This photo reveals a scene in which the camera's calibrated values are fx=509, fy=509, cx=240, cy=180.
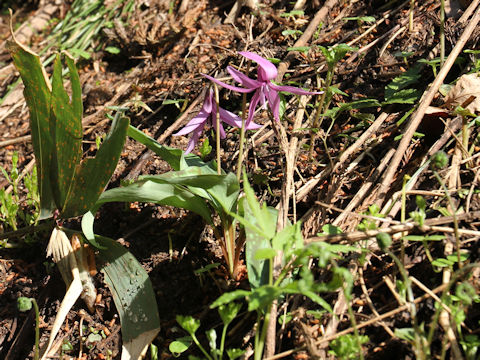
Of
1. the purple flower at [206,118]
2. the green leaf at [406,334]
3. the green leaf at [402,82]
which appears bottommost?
the green leaf at [406,334]

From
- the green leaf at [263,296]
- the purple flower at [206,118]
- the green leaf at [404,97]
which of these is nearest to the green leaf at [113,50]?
the purple flower at [206,118]

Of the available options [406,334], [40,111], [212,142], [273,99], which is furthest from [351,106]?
[40,111]

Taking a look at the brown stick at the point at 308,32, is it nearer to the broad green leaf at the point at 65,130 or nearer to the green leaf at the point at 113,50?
the broad green leaf at the point at 65,130

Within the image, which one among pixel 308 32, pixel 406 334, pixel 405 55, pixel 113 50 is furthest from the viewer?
pixel 113 50

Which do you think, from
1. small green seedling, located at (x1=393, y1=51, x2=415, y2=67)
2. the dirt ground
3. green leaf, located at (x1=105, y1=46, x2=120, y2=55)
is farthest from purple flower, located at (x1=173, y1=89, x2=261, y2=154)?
green leaf, located at (x1=105, y1=46, x2=120, y2=55)

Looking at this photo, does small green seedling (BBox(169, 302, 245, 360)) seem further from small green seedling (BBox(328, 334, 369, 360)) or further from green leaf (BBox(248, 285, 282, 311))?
small green seedling (BBox(328, 334, 369, 360))

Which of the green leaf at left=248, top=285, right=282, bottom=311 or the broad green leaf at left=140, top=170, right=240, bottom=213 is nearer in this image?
the green leaf at left=248, top=285, right=282, bottom=311

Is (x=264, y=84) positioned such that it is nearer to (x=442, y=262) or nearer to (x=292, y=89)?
(x=292, y=89)
